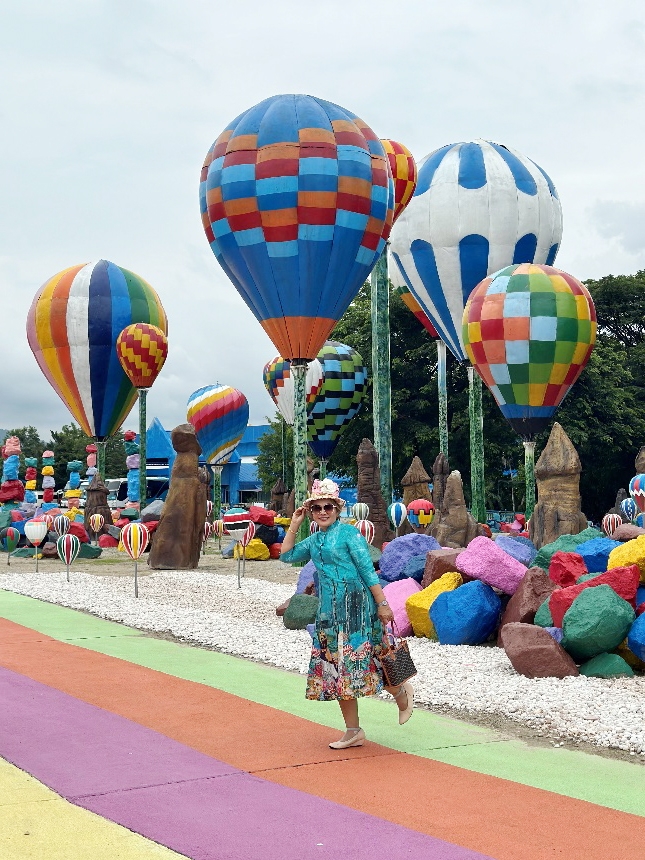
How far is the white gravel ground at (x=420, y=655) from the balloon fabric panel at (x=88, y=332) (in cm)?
1626

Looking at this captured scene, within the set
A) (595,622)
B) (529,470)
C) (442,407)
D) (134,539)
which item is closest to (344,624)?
(595,622)

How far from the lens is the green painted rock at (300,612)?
39.1 feet

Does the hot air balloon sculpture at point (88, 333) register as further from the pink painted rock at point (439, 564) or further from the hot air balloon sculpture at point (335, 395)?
the pink painted rock at point (439, 564)

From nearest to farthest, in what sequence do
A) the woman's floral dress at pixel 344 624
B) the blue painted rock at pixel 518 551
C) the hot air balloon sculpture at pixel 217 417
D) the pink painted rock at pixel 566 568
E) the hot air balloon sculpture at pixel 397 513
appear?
the woman's floral dress at pixel 344 624
the pink painted rock at pixel 566 568
the blue painted rock at pixel 518 551
the hot air balloon sculpture at pixel 397 513
the hot air balloon sculpture at pixel 217 417

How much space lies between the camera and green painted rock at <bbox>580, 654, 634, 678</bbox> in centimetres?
870

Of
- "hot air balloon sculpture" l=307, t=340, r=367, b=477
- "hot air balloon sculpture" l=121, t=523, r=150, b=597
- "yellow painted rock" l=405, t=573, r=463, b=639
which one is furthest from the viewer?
"hot air balloon sculpture" l=307, t=340, r=367, b=477

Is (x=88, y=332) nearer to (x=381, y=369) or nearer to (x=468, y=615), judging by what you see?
(x=381, y=369)

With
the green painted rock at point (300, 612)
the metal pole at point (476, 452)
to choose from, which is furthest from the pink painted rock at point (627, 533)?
the metal pole at point (476, 452)

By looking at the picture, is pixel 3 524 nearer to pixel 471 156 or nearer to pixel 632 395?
pixel 471 156

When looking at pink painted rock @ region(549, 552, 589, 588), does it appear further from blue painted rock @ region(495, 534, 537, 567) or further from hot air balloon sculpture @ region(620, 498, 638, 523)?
hot air balloon sculpture @ region(620, 498, 638, 523)

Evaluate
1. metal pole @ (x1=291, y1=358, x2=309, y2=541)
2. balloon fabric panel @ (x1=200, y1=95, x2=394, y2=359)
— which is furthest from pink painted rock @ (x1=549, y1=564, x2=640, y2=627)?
balloon fabric panel @ (x1=200, y1=95, x2=394, y2=359)

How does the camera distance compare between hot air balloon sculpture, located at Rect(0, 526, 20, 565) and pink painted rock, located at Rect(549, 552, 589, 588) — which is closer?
pink painted rock, located at Rect(549, 552, 589, 588)

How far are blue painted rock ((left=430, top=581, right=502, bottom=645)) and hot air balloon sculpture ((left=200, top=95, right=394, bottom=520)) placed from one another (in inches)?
330

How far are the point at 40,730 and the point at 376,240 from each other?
580 inches
